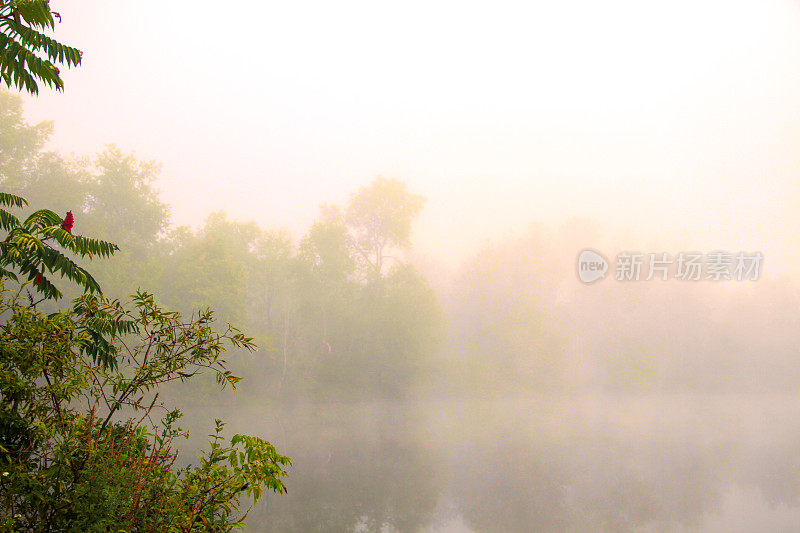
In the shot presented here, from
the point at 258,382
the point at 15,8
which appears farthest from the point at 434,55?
the point at 15,8

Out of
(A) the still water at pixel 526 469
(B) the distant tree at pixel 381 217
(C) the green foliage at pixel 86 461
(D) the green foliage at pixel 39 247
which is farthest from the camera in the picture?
(B) the distant tree at pixel 381 217

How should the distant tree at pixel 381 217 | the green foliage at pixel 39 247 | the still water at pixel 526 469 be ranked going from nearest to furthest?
the green foliage at pixel 39 247 < the still water at pixel 526 469 < the distant tree at pixel 381 217

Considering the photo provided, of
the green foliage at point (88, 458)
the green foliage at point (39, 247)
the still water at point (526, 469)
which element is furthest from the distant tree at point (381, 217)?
the green foliage at point (88, 458)

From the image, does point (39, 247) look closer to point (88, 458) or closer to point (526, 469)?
point (88, 458)

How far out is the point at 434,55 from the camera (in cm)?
8819

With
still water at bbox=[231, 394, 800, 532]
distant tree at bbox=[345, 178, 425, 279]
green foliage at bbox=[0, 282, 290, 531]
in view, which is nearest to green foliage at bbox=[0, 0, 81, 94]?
green foliage at bbox=[0, 282, 290, 531]

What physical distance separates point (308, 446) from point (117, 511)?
18.5 m

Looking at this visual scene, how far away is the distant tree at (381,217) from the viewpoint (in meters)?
31.4

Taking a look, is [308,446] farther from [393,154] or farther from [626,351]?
[393,154]

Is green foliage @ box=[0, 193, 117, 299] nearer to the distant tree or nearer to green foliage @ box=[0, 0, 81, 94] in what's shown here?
green foliage @ box=[0, 0, 81, 94]

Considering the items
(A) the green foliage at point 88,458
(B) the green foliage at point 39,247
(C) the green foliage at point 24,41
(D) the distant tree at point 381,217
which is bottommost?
(A) the green foliage at point 88,458

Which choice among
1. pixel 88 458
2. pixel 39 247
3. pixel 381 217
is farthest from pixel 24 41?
pixel 381 217

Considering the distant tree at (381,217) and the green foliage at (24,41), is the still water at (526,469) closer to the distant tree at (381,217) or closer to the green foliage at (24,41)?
the distant tree at (381,217)

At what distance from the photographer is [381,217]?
32062 millimetres
